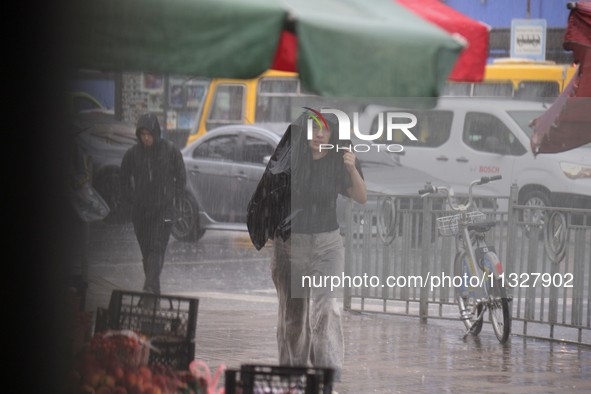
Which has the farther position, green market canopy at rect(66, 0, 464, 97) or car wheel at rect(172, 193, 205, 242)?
car wheel at rect(172, 193, 205, 242)

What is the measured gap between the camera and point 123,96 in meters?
19.2

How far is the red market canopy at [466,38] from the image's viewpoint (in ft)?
14.5

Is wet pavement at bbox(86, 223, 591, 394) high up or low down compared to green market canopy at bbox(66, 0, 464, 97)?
down

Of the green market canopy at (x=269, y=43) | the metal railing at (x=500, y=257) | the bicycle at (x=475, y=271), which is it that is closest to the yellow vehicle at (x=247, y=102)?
the metal railing at (x=500, y=257)

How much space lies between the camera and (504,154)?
13.3 m

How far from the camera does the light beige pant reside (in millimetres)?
5105

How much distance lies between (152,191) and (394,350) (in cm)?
283

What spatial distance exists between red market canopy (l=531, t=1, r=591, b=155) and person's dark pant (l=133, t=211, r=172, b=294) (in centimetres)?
362

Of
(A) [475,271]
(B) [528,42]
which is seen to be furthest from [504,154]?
(A) [475,271]

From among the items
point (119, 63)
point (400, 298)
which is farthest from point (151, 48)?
point (400, 298)

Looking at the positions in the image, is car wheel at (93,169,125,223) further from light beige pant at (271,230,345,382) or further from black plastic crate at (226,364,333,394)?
black plastic crate at (226,364,333,394)

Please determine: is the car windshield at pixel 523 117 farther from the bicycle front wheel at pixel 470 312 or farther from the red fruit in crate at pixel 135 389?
the red fruit in crate at pixel 135 389

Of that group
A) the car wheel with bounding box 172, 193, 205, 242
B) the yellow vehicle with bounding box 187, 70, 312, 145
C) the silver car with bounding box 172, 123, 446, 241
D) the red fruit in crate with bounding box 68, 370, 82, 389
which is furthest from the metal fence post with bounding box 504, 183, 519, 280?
the yellow vehicle with bounding box 187, 70, 312, 145

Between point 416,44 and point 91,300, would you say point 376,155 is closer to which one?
point 91,300
